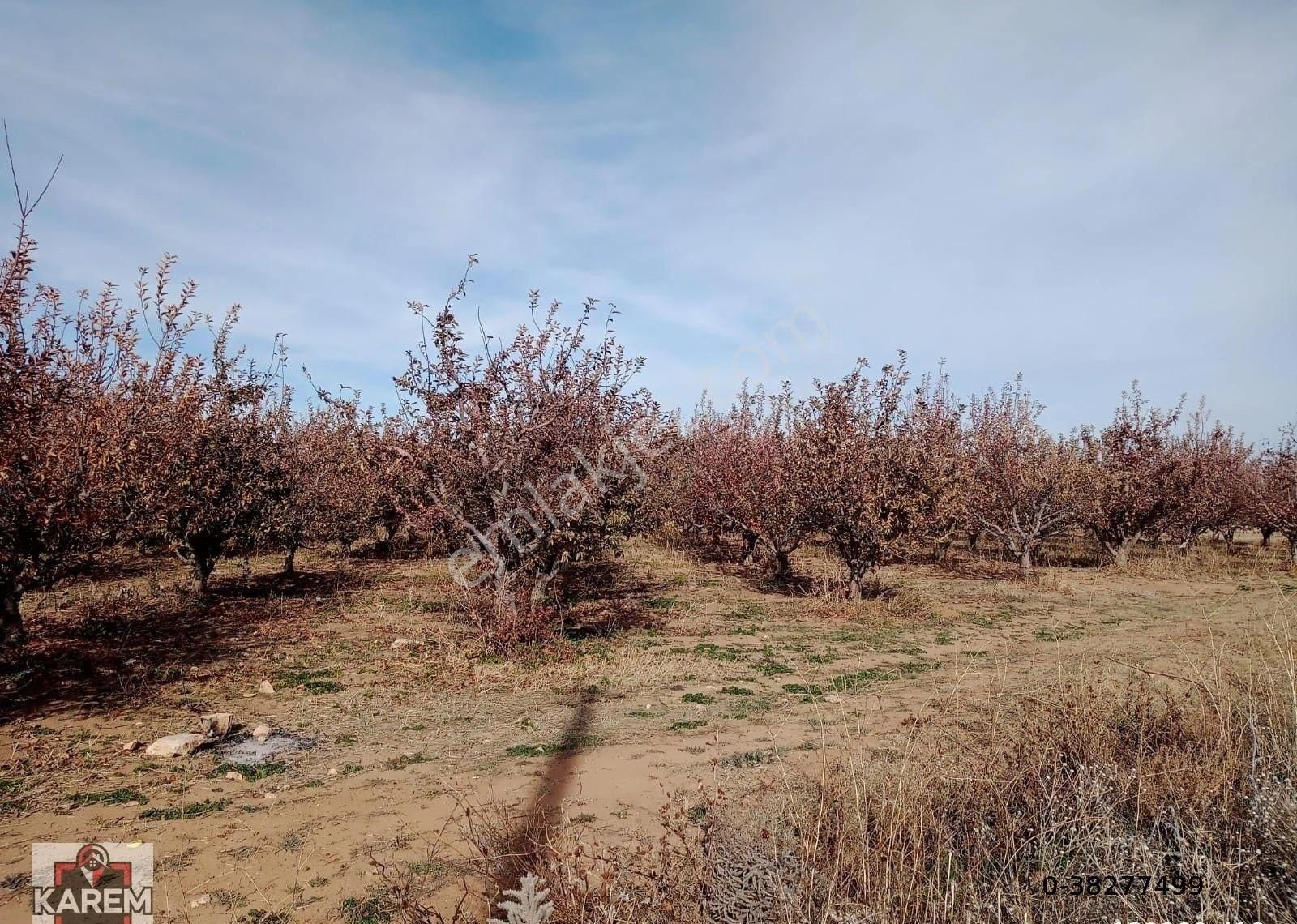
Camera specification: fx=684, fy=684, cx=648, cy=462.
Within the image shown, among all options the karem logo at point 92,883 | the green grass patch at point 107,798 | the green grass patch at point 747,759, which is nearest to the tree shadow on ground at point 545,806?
the green grass patch at point 747,759

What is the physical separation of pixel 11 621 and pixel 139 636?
1607 millimetres

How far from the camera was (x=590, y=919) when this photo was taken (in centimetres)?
268

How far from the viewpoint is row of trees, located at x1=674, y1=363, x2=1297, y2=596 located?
1164 centimetres

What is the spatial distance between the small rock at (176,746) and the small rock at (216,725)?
0.34ft

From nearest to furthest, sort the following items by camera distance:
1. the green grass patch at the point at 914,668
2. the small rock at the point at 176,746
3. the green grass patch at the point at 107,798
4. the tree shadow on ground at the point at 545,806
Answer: the tree shadow on ground at the point at 545,806 → the green grass patch at the point at 107,798 → the small rock at the point at 176,746 → the green grass patch at the point at 914,668

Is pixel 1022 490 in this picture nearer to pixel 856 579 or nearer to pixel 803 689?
pixel 856 579

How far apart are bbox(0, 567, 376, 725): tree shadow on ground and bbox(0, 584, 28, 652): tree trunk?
7.4 inches

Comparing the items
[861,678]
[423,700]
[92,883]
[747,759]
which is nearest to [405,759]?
[423,700]

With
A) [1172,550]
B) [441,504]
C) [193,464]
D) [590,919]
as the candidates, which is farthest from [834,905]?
[1172,550]

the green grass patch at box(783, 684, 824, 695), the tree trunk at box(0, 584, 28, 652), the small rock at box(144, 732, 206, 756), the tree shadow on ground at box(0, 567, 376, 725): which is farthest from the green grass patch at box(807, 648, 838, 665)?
the tree trunk at box(0, 584, 28, 652)

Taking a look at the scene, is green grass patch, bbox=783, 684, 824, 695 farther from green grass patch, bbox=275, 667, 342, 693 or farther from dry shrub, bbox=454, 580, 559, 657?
green grass patch, bbox=275, 667, 342, 693

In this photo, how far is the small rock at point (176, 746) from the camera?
5.18 m

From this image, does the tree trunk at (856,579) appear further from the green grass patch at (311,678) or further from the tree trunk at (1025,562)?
the green grass patch at (311,678)

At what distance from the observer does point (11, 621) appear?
7.25m
